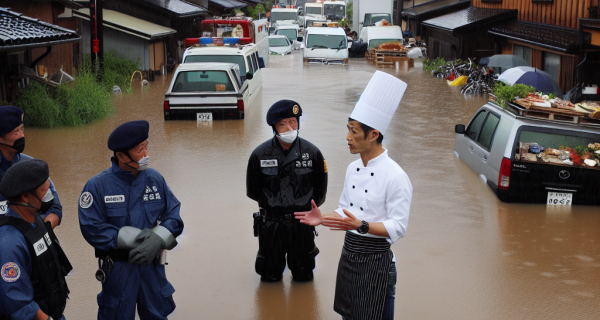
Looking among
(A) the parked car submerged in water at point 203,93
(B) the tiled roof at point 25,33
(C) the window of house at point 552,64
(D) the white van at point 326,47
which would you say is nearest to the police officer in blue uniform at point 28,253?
(B) the tiled roof at point 25,33

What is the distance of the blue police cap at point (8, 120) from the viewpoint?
5.16 m

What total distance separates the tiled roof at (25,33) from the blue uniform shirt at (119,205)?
784cm

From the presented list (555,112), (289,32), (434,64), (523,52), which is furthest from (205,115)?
(289,32)

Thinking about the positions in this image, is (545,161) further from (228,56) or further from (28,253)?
(228,56)

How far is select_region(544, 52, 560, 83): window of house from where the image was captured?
20.0 meters

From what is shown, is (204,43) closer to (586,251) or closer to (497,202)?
(497,202)

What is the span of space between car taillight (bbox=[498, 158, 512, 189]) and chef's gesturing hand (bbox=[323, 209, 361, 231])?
6046mm

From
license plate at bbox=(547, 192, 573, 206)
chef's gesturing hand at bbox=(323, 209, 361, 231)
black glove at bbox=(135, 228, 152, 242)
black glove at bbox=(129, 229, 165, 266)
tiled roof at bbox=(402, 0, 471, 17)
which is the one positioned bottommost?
license plate at bbox=(547, 192, 573, 206)

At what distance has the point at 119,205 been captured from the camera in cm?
452

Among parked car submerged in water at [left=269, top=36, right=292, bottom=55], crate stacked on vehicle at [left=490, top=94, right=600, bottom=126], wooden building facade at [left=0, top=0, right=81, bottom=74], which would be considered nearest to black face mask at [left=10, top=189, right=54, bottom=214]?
crate stacked on vehicle at [left=490, top=94, right=600, bottom=126]

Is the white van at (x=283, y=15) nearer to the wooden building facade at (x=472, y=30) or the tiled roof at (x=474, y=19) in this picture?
the wooden building facade at (x=472, y=30)

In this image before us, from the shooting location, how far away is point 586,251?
26.8 ft

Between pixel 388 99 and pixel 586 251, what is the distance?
4.82 meters

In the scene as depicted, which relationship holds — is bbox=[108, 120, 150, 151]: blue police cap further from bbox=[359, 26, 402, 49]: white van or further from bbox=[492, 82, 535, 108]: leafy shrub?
bbox=[359, 26, 402, 49]: white van
